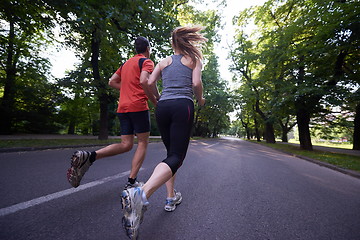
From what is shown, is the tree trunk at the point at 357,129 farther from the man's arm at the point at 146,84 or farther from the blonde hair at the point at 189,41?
the man's arm at the point at 146,84

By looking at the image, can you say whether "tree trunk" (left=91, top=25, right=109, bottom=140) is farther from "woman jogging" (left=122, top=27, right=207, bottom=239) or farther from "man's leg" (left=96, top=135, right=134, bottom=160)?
"woman jogging" (left=122, top=27, right=207, bottom=239)

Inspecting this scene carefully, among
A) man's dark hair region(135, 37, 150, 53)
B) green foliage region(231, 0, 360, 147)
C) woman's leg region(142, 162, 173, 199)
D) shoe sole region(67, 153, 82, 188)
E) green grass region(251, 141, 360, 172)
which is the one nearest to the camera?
woman's leg region(142, 162, 173, 199)

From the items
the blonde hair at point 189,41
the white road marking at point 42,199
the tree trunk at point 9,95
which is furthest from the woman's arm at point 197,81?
the tree trunk at point 9,95

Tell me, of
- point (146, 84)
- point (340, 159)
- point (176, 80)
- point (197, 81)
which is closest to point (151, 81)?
point (146, 84)

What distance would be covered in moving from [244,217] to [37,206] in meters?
2.26

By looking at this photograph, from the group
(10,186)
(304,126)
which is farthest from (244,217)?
(304,126)

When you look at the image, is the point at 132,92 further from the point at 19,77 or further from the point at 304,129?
the point at 19,77

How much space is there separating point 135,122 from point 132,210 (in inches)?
51.2

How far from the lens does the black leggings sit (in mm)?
1555

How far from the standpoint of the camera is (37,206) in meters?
1.72

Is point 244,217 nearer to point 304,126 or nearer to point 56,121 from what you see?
point 304,126

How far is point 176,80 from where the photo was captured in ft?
5.69

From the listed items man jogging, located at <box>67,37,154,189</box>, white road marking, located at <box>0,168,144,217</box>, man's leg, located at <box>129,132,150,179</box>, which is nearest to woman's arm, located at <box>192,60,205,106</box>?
man jogging, located at <box>67,37,154,189</box>

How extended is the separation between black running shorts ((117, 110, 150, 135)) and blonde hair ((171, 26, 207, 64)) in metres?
0.97
